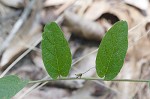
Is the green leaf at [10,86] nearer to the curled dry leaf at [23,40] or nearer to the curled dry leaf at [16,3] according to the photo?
the curled dry leaf at [23,40]

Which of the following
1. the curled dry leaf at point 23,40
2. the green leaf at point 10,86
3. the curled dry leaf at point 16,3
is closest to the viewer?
the green leaf at point 10,86

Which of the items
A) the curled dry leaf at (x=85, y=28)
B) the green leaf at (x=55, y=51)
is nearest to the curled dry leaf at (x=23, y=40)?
the curled dry leaf at (x=85, y=28)

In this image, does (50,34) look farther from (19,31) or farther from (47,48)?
(19,31)

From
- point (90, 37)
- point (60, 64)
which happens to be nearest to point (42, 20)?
point (90, 37)

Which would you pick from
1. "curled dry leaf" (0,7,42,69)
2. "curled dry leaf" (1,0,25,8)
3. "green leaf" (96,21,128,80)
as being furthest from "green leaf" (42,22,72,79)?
"curled dry leaf" (1,0,25,8)

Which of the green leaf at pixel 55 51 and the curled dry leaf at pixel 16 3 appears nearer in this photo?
the green leaf at pixel 55 51

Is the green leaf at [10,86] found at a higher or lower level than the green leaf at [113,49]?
lower
